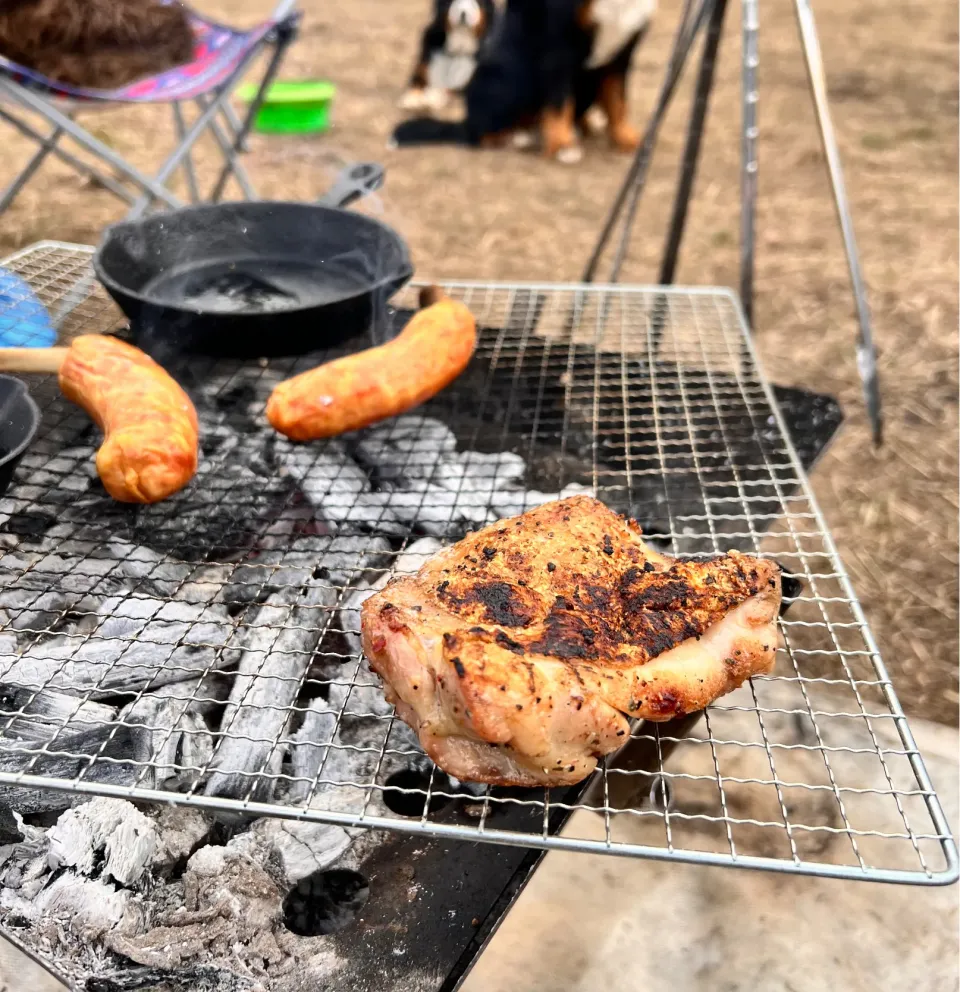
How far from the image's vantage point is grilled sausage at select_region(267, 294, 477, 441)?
2473mm

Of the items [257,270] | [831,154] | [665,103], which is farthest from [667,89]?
[257,270]

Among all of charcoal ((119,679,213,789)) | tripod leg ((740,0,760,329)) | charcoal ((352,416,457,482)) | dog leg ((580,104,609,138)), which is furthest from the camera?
dog leg ((580,104,609,138))

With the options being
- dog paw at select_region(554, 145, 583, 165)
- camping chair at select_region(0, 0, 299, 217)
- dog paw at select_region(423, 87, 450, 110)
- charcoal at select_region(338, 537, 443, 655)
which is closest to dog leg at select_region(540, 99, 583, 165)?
dog paw at select_region(554, 145, 583, 165)

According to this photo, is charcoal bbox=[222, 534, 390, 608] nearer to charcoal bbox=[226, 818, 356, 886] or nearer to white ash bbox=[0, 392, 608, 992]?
white ash bbox=[0, 392, 608, 992]

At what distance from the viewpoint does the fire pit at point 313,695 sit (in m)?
1.70

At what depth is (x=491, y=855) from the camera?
1827mm

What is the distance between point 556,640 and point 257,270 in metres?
2.23

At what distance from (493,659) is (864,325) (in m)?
2.82

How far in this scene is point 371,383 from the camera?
101 inches

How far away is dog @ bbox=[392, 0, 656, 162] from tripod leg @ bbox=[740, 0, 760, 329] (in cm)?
563

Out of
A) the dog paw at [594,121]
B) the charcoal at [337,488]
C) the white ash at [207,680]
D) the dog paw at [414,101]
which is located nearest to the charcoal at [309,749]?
the white ash at [207,680]

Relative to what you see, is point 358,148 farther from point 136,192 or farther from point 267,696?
Answer: point 267,696

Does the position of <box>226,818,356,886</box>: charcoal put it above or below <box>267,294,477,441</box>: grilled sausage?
below

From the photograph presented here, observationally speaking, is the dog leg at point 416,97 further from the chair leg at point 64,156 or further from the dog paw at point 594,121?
the chair leg at point 64,156
